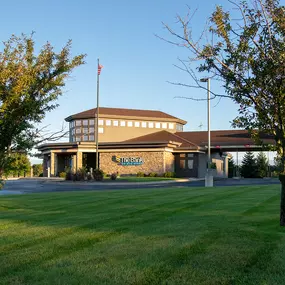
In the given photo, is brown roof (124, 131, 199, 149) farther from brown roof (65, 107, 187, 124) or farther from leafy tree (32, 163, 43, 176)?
leafy tree (32, 163, 43, 176)

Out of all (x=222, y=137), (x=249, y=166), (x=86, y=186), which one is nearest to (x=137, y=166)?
(x=222, y=137)

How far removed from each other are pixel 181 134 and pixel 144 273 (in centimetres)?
5404

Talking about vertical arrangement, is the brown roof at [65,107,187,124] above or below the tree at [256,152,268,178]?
above

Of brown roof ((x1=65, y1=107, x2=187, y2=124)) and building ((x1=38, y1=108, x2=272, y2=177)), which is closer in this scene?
building ((x1=38, y1=108, x2=272, y2=177))

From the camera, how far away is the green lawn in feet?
17.5

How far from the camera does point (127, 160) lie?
166 feet

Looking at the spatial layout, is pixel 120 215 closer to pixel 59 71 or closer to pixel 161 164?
pixel 59 71

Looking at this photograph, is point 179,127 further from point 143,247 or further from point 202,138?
point 143,247

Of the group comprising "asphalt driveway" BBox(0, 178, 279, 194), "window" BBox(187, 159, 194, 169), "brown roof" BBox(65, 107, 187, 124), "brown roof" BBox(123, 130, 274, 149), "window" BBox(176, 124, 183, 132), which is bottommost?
"asphalt driveway" BBox(0, 178, 279, 194)

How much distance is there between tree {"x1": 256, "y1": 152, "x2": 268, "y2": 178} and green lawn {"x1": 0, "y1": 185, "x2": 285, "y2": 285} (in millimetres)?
48925

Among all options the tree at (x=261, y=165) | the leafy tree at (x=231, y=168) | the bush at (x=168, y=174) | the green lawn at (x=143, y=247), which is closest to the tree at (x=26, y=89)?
the green lawn at (x=143, y=247)

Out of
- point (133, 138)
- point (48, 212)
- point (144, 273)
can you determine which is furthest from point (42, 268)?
point (133, 138)

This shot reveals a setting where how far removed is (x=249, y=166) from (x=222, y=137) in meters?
8.94

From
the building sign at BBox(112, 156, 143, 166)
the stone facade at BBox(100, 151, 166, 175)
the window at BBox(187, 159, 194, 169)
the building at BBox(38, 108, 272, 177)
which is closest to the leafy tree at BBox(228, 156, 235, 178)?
the building at BBox(38, 108, 272, 177)
